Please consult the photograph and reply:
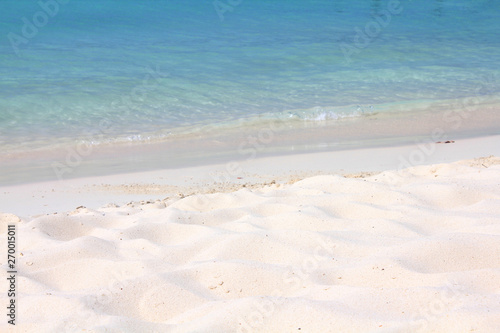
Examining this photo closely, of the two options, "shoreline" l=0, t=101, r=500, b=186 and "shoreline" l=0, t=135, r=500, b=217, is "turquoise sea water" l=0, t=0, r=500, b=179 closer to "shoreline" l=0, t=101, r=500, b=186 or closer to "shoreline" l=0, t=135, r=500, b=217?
"shoreline" l=0, t=101, r=500, b=186

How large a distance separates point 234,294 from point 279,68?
35.3 ft

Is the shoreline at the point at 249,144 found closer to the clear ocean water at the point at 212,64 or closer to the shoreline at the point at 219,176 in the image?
the shoreline at the point at 219,176

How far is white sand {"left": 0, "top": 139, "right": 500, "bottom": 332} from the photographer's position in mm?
2854

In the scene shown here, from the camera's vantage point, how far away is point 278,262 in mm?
3650

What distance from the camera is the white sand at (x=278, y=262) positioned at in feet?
9.36

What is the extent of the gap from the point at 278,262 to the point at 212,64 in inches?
416

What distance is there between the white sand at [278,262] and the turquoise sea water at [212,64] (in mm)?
4392

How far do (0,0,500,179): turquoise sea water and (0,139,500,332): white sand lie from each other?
4.39m

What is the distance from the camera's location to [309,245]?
3.82 meters

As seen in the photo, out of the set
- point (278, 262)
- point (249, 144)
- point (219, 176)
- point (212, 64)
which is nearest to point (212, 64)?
point (212, 64)

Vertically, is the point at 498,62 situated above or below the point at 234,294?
below

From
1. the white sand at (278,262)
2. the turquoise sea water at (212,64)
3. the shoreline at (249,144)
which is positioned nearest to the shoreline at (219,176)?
the shoreline at (249,144)

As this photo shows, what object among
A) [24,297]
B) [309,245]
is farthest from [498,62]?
[24,297]

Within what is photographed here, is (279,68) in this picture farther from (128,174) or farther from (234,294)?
(234,294)
